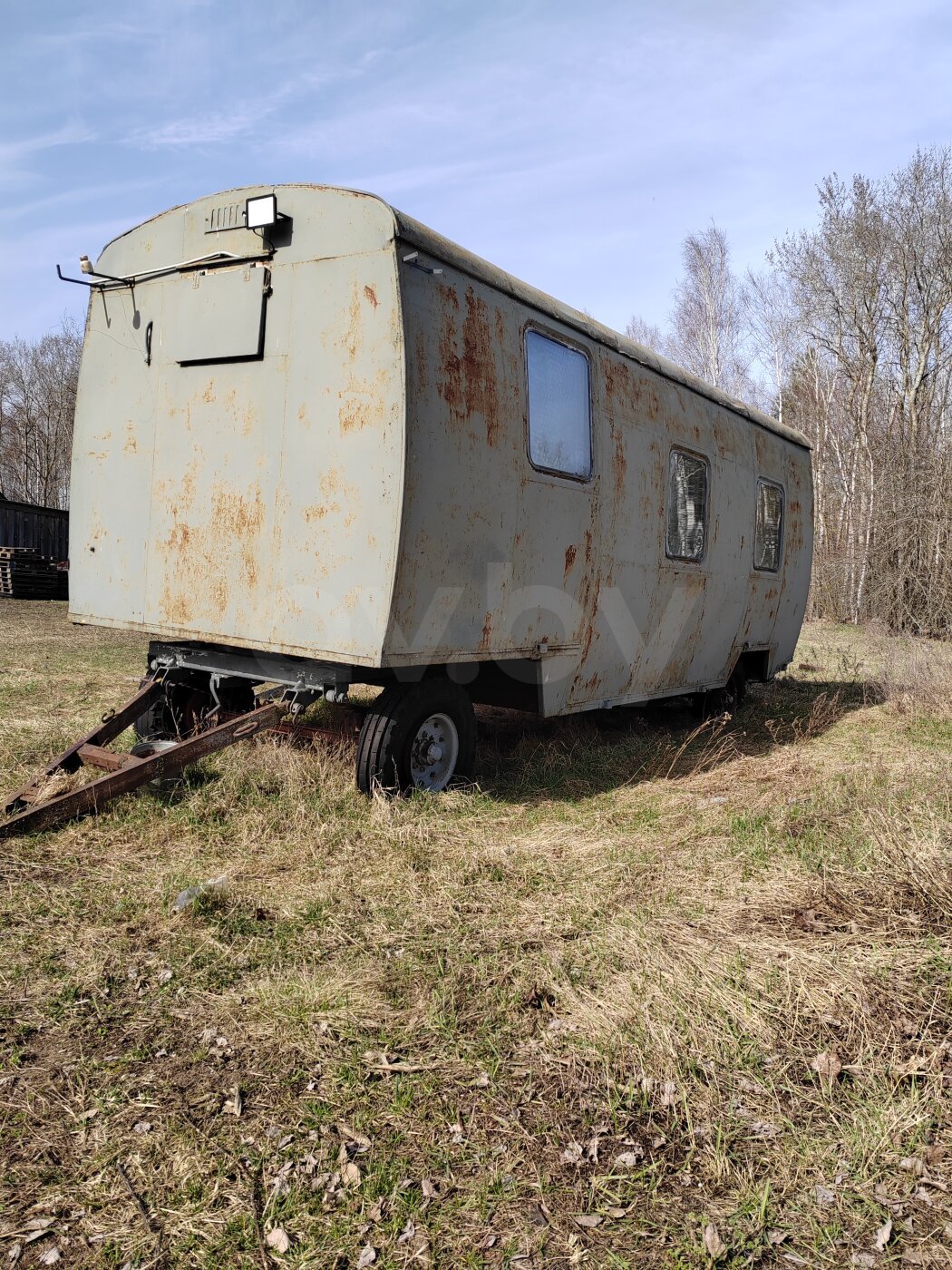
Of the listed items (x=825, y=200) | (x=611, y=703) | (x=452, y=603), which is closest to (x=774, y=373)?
(x=825, y=200)

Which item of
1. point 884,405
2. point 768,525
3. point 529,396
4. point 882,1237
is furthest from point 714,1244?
point 884,405

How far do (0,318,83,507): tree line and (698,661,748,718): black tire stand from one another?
44.5 meters

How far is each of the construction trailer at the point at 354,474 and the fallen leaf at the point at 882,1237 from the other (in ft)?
10.4

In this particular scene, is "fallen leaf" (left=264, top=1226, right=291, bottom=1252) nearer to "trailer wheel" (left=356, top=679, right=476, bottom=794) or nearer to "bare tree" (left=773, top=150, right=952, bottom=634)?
"trailer wheel" (left=356, top=679, right=476, bottom=794)

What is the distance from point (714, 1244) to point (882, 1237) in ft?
1.38

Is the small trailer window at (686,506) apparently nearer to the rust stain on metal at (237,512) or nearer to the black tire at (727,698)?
the black tire at (727,698)

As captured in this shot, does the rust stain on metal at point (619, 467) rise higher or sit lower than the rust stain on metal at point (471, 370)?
lower

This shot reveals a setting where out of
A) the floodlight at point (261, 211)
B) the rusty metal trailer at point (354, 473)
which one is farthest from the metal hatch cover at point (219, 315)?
the floodlight at point (261, 211)

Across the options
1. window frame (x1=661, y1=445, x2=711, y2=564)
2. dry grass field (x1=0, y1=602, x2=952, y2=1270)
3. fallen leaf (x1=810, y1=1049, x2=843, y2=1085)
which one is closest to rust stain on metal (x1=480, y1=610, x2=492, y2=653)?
dry grass field (x1=0, y1=602, x2=952, y2=1270)

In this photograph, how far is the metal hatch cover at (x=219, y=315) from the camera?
197 inches

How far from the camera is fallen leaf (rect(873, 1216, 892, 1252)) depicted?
6.99ft

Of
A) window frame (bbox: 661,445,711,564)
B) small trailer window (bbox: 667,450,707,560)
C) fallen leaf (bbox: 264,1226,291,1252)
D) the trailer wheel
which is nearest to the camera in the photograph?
fallen leaf (bbox: 264,1226,291,1252)

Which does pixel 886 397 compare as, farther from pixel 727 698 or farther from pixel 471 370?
pixel 471 370

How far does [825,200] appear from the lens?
22.4 metres
